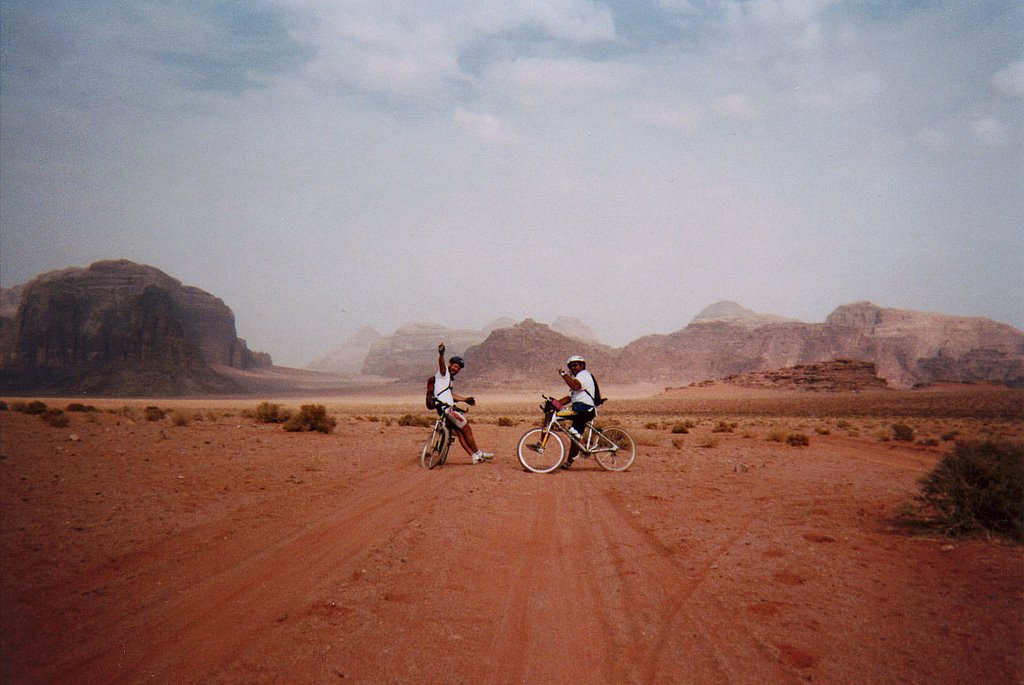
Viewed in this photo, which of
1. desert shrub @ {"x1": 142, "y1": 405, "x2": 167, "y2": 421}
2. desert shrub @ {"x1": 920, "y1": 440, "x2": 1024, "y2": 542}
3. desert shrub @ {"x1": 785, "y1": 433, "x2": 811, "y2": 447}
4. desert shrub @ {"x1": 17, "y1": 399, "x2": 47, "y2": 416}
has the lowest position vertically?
desert shrub @ {"x1": 785, "y1": 433, "x2": 811, "y2": 447}

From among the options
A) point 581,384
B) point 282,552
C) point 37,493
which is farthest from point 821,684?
point 37,493

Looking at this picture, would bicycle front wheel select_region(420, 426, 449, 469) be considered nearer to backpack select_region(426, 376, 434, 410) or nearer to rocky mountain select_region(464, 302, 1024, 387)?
backpack select_region(426, 376, 434, 410)

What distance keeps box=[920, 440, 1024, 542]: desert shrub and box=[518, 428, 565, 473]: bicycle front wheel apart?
599cm

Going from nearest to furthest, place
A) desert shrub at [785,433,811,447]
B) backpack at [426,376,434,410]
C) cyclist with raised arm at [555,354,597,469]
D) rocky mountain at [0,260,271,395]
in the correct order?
cyclist with raised arm at [555,354,597,469] < backpack at [426,376,434,410] < desert shrub at [785,433,811,447] < rocky mountain at [0,260,271,395]

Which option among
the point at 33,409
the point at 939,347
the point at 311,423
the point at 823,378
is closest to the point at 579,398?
the point at 311,423

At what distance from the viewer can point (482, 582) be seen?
17.5 ft

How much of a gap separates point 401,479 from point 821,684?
823 centimetres

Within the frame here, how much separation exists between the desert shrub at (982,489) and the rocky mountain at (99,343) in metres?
114

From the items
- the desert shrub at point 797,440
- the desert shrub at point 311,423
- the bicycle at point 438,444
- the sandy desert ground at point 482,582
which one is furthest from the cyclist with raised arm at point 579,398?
the desert shrub at point 311,423

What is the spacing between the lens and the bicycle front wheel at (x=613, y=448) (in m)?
12.1

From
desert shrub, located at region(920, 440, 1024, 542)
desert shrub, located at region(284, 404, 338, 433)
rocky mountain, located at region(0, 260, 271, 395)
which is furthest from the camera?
rocky mountain, located at region(0, 260, 271, 395)

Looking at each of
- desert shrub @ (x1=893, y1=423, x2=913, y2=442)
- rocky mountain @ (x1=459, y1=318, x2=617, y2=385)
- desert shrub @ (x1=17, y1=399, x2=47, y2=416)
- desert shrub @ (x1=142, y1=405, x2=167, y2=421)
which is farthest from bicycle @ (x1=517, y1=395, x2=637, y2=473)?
rocky mountain @ (x1=459, y1=318, x2=617, y2=385)

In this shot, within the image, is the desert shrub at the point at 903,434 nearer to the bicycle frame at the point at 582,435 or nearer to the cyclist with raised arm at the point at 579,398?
the bicycle frame at the point at 582,435

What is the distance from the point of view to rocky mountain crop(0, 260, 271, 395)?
10594 cm
